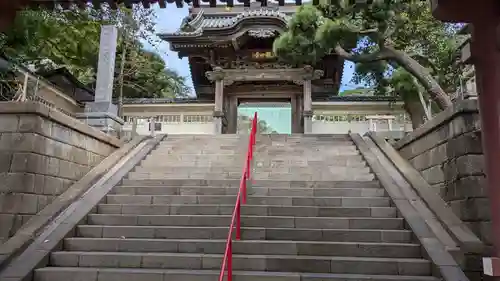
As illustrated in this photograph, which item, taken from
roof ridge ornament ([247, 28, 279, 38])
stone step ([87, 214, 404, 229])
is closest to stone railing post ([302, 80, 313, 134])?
roof ridge ornament ([247, 28, 279, 38])

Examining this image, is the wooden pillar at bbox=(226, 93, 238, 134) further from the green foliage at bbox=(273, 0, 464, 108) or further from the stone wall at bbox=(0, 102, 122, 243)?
the stone wall at bbox=(0, 102, 122, 243)

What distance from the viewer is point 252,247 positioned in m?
5.06

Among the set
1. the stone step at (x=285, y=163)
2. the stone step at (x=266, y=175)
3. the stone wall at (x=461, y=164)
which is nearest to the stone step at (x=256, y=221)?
the stone wall at (x=461, y=164)

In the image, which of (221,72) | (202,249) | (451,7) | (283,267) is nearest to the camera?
(451,7)

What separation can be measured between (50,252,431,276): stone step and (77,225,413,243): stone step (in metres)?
0.52

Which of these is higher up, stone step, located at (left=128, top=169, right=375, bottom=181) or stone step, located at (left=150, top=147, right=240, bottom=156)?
stone step, located at (left=150, top=147, right=240, bottom=156)

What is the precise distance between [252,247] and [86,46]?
7811 mm

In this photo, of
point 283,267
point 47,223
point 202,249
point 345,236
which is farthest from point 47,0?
point 345,236

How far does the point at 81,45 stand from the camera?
10.1 meters

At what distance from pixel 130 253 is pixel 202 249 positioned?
0.88 meters

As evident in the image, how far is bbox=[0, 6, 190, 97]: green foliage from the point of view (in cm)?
753

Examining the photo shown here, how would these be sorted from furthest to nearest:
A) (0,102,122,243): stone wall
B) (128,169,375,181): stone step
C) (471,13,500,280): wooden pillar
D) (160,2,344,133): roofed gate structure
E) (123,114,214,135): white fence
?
(123,114,214,135): white fence → (160,2,344,133): roofed gate structure → (128,169,375,181): stone step → (0,102,122,243): stone wall → (471,13,500,280): wooden pillar

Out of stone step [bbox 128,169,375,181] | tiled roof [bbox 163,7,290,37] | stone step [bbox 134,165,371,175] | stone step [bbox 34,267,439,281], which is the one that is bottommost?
stone step [bbox 34,267,439,281]

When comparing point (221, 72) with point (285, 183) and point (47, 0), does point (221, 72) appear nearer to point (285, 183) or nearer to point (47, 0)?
point (285, 183)
